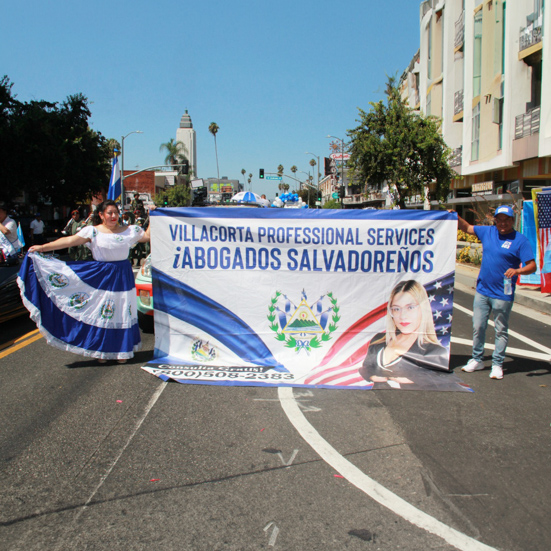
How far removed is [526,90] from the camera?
71.8 feet

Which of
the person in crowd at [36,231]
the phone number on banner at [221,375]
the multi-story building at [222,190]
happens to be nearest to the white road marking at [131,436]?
the phone number on banner at [221,375]

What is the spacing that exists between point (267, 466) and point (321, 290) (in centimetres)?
257

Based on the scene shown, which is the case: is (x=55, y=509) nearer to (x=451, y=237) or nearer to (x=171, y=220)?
(x=171, y=220)

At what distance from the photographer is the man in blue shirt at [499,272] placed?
5.56 m

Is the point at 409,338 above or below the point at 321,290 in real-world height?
below

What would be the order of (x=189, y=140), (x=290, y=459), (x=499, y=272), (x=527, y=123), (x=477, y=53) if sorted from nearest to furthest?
(x=290, y=459) < (x=499, y=272) < (x=527, y=123) < (x=477, y=53) < (x=189, y=140)

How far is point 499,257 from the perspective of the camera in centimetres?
562

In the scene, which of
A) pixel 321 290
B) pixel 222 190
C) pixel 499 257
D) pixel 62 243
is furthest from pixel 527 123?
pixel 222 190

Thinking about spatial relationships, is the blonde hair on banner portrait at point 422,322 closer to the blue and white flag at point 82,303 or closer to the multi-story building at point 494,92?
A: the blue and white flag at point 82,303

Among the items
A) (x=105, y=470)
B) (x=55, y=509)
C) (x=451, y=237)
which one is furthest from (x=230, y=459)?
Answer: (x=451, y=237)

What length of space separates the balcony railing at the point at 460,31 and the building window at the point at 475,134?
16.4 feet

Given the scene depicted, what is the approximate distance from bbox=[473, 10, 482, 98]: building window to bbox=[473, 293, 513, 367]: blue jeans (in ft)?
81.0

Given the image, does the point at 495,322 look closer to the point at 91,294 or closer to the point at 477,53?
the point at 91,294

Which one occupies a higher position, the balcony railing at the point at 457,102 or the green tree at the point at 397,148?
the balcony railing at the point at 457,102
